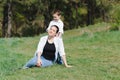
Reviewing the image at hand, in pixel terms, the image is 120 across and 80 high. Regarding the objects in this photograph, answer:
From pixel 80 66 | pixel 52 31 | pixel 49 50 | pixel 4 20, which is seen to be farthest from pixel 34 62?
pixel 4 20

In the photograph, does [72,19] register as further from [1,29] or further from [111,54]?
[111,54]

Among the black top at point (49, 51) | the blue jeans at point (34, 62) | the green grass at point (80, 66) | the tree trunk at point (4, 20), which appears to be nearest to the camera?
the green grass at point (80, 66)

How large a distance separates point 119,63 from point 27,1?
20.8 meters

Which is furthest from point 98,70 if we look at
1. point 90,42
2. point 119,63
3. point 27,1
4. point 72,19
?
point 72,19

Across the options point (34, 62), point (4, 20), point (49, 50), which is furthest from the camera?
point (4, 20)

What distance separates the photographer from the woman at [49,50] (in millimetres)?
8617

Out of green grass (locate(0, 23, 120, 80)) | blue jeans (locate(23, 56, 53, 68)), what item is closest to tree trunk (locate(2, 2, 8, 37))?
green grass (locate(0, 23, 120, 80))

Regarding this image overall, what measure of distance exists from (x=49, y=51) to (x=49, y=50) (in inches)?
1.3

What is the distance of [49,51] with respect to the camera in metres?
8.84

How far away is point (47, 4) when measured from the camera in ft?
106

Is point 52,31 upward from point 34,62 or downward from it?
upward

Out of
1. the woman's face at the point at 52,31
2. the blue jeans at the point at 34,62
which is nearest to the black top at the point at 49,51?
the blue jeans at the point at 34,62

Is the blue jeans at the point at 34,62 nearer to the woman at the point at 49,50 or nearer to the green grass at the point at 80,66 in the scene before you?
the woman at the point at 49,50

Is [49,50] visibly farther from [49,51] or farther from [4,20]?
[4,20]
